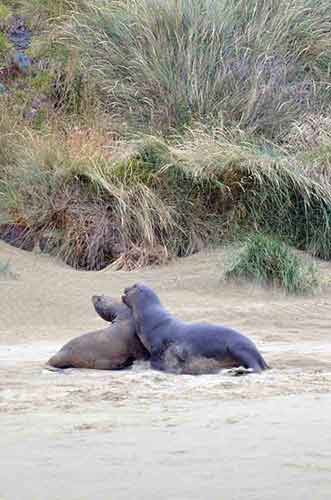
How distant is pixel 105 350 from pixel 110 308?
545 mm

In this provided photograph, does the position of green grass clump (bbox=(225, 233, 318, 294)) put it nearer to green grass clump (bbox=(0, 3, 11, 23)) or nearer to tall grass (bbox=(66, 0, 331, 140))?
tall grass (bbox=(66, 0, 331, 140))

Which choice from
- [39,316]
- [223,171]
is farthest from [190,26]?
[39,316]

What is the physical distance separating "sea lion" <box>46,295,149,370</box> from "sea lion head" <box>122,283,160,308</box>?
0.11m

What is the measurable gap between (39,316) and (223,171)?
124 inches

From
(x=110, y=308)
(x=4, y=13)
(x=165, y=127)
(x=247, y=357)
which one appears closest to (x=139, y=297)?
(x=110, y=308)

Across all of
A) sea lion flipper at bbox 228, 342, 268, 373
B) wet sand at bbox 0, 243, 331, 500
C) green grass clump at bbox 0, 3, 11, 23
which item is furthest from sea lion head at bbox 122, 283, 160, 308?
green grass clump at bbox 0, 3, 11, 23

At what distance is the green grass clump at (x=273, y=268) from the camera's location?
9523mm

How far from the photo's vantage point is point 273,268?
9.61 m

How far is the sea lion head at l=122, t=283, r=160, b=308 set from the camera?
7.32m

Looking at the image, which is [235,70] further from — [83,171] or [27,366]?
[27,366]

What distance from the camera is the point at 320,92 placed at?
44.7 ft

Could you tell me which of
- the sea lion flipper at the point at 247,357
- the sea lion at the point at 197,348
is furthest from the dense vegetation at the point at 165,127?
the sea lion flipper at the point at 247,357

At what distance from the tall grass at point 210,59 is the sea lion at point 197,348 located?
5692 millimetres

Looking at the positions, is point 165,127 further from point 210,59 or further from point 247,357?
point 247,357
